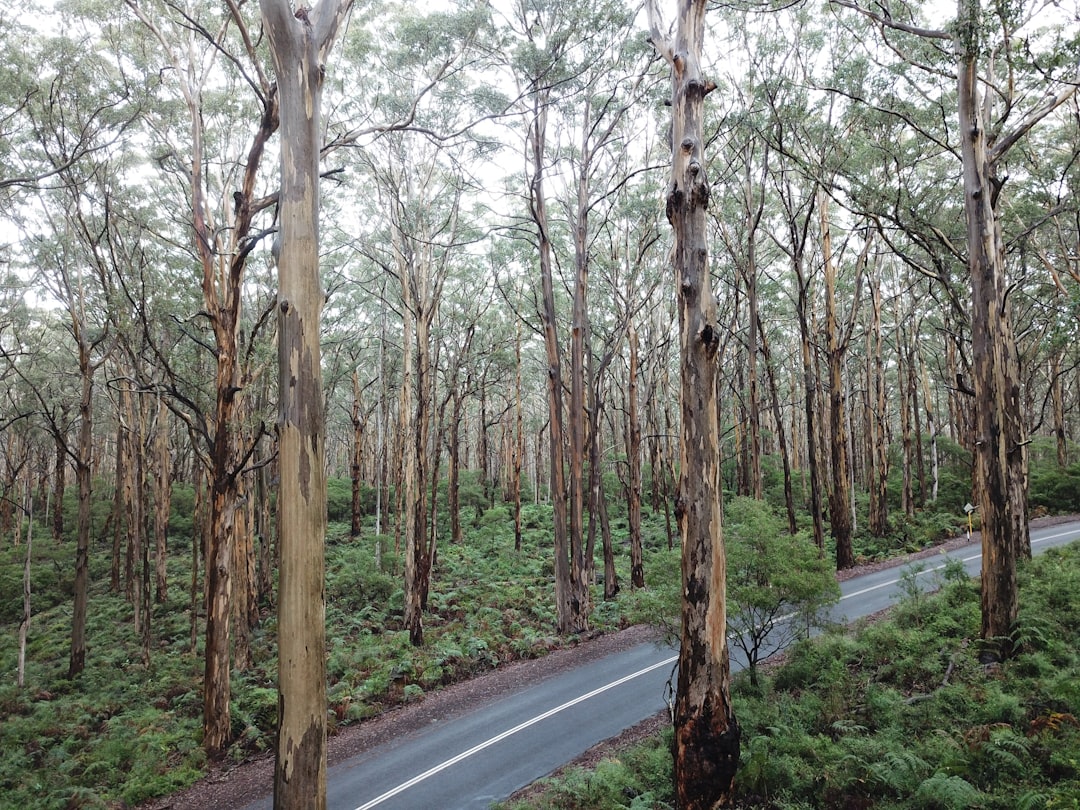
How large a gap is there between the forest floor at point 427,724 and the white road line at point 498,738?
1.49 metres

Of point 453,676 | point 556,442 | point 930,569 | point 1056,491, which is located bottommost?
point 453,676

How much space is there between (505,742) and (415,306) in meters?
10.3

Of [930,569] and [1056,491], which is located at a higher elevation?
[1056,491]

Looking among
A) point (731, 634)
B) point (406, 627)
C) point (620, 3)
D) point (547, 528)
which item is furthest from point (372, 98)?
point (547, 528)

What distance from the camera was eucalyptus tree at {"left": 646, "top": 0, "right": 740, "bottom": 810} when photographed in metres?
5.96

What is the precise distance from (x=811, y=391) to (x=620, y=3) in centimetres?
1077

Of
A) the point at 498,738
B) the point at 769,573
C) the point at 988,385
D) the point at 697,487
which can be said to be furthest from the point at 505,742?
the point at 988,385

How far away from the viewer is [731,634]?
974 cm

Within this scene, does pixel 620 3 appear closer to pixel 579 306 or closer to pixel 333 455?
pixel 579 306

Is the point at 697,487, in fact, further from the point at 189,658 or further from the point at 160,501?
the point at 160,501

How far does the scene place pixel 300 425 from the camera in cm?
410

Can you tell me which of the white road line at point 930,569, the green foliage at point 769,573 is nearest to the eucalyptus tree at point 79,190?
the green foliage at point 769,573

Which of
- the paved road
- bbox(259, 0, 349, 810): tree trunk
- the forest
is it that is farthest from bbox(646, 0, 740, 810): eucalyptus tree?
bbox(259, 0, 349, 810): tree trunk

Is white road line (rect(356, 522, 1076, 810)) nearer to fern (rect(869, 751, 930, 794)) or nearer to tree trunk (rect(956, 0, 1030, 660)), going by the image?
tree trunk (rect(956, 0, 1030, 660))
